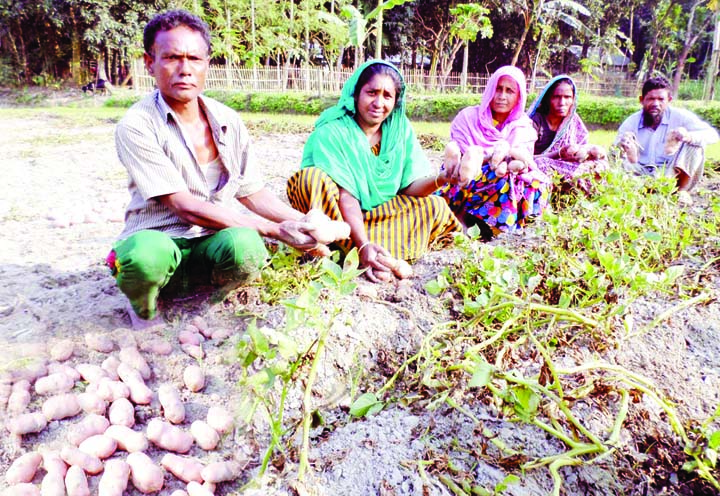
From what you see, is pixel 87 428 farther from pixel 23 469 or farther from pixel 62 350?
pixel 62 350

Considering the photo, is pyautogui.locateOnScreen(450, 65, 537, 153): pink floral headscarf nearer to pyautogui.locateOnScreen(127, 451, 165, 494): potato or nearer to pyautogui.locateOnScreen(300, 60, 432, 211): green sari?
pyautogui.locateOnScreen(300, 60, 432, 211): green sari

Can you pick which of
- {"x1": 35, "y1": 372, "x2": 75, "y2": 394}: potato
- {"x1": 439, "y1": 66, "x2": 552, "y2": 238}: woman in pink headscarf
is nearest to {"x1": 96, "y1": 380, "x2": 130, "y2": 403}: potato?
{"x1": 35, "y1": 372, "x2": 75, "y2": 394}: potato

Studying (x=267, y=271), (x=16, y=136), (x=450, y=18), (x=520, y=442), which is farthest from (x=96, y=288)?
(x=450, y=18)

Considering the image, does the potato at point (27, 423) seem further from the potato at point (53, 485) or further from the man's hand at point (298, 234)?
the man's hand at point (298, 234)

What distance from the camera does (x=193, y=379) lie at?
5.23 feet

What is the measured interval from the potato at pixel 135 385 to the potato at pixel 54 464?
0.83ft

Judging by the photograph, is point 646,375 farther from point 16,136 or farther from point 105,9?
point 105,9

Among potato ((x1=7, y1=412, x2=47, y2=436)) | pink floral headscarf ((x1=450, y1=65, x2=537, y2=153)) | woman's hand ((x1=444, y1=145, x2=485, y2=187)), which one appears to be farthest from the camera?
pink floral headscarf ((x1=450, y1=65, x2=537, y2=153))

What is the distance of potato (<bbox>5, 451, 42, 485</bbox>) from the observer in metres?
1.21

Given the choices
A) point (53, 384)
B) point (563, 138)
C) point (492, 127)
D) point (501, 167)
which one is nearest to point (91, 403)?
point (53, 384)

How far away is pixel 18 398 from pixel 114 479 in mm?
485

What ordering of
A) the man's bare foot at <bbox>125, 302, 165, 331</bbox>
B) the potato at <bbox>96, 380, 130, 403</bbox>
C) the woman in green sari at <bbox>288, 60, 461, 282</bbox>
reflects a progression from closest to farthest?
the potato at <bbox>96, 380, 130, 403</bbox> < the man's bare foot at <bbox>125, 302, 165, 331</bbox> < the woman in green sari at <bbox>288, 60, 461, 282</bbox>

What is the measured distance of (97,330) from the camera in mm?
1906

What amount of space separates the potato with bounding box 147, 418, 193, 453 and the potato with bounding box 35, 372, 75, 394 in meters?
0.35
